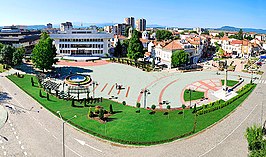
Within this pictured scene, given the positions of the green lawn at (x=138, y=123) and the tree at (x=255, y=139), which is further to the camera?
the green lawn at (x=138, y=123)

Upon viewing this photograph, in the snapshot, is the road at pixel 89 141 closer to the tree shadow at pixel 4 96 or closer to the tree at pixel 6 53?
the tree shadow at pixel 4 96

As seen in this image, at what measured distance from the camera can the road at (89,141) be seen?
25.7 meters

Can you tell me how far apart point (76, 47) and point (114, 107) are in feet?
189

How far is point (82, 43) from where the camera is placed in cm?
9094

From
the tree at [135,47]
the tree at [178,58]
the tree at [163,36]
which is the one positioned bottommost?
the tree at [178,58]

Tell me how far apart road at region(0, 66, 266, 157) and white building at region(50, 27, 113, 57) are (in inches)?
2260

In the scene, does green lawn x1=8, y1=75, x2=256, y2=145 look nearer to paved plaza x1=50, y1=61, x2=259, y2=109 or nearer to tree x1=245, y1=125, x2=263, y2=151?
paved plaza x1=50, y1=61, x2=259, y2=109

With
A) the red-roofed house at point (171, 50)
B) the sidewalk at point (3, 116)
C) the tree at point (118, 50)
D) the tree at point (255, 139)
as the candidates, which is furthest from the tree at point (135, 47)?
the tree at point (255, 139)

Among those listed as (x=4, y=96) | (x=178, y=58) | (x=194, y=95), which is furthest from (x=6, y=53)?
(x=194, y=95)

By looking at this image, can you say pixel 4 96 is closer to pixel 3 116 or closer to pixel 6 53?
pixel 3 116

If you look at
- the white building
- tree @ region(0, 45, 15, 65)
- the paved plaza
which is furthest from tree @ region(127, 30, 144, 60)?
tree @ region(0, 45, 15, 65)

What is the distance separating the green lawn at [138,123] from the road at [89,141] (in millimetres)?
1089

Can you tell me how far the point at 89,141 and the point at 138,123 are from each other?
731cm

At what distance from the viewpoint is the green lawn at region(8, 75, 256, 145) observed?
94.1 feet
